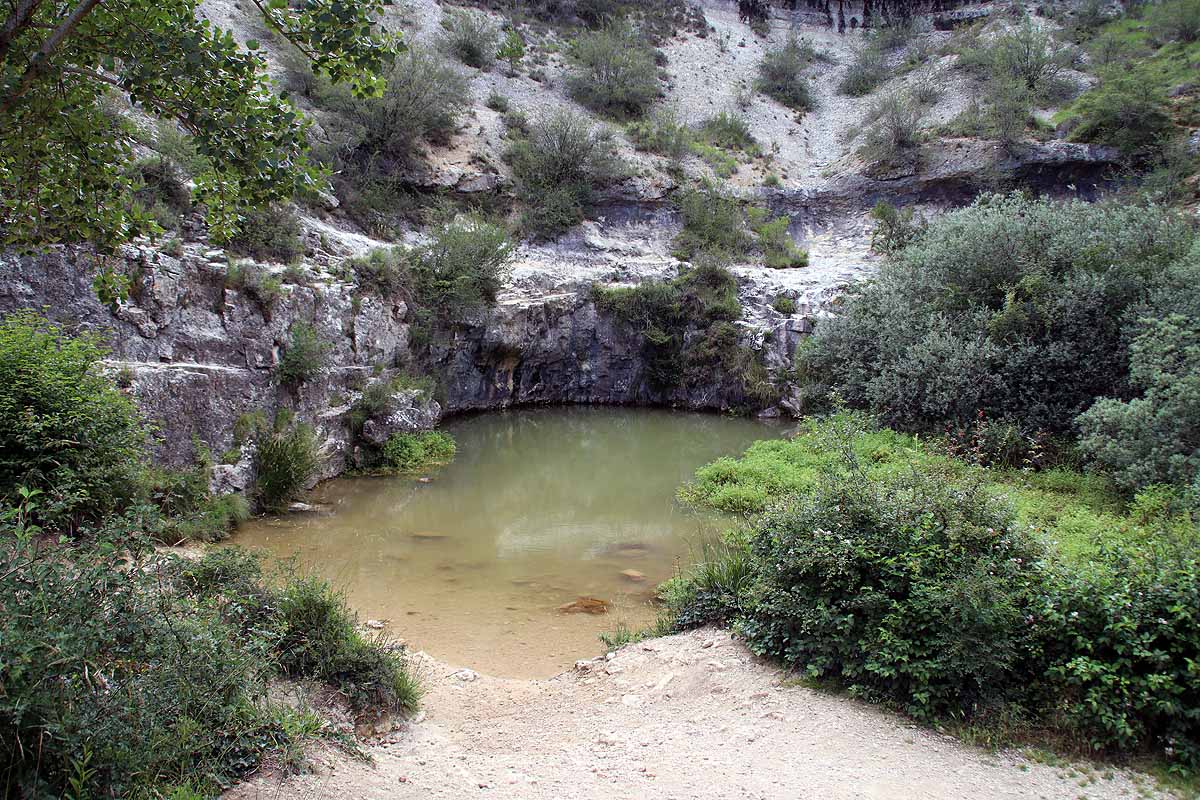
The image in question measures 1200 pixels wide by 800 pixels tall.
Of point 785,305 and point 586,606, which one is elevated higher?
point 785,305

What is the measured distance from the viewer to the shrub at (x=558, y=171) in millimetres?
26594

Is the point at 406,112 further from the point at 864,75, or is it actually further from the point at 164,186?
the point at 864,75

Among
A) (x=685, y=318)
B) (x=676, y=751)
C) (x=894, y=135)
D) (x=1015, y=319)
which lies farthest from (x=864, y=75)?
(x=676, y=751)

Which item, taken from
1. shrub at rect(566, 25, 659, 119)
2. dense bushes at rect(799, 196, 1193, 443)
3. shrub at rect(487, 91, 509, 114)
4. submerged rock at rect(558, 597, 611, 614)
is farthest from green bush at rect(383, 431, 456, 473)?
shrub at rect(566, 25, 659, 119)

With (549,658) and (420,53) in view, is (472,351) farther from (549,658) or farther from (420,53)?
(549,658)

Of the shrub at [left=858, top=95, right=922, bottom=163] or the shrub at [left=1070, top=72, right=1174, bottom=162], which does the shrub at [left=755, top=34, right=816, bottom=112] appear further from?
the shrub at [left=1070, top=72, right=1174, bottom=162]

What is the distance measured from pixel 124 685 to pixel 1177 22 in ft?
143

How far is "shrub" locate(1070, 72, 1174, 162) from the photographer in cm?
2553

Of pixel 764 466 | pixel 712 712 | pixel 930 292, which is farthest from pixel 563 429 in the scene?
pixel 712 712

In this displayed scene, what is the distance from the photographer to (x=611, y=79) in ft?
113

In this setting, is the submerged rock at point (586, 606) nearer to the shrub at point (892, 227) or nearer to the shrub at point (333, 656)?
the shrub at point (333, 656)

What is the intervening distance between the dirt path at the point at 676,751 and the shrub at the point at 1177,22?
39.2 m

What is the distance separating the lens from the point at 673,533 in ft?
38.0

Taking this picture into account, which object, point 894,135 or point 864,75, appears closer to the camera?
point 894,135
